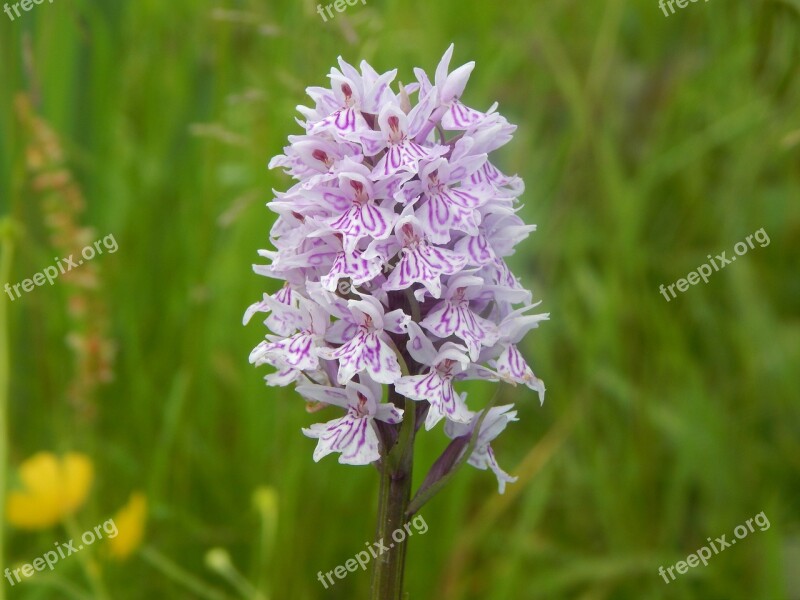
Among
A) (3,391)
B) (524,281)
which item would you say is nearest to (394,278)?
(3,391)

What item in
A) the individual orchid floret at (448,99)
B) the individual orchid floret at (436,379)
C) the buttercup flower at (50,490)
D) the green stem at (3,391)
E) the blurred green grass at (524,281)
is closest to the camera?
the individual orchid floret at (436,379)

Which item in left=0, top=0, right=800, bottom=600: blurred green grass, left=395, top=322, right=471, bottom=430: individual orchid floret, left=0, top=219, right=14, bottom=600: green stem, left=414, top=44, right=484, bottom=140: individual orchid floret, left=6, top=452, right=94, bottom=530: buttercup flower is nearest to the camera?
left=395, top=322, right=471, bottom=430: individual orchid floret

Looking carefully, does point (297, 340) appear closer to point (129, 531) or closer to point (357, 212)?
point (357, 212)

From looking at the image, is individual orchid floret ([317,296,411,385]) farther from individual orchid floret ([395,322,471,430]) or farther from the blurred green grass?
the blurred green grass

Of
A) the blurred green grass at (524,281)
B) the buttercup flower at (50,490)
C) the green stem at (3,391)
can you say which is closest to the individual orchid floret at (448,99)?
the blurred green grass at (524,281)

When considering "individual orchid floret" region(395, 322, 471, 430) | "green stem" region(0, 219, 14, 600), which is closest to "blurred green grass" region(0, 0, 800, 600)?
"green stem" region(0, 219, 14, 600)

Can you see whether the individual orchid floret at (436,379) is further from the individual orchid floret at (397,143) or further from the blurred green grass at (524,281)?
the blurred green grass at (524,281)

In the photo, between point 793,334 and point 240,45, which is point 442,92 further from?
point 240,45
